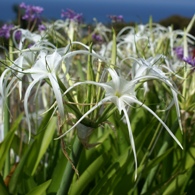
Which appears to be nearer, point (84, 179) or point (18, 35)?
point (84, 179)

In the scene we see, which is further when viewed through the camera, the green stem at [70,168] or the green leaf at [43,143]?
the green leaf at [43,143]

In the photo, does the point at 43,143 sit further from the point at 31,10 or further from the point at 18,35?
the point at 31,10

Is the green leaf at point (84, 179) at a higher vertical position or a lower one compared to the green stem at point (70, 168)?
lower

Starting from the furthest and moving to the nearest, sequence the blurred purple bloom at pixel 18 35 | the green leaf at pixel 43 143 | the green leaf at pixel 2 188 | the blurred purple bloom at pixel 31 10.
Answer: the blurred purple bloom at pixel 31 10 → the blurred purple bloom at pixel 18 35 → the green leaf at pixel 43 143 → the green leaf at pixel 2 188

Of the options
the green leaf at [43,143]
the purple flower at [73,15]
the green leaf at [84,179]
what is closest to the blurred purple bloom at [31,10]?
→ the purple flower at [73,15]

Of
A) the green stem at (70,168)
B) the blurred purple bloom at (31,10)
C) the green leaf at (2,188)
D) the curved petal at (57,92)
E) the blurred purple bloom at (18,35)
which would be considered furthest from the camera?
the blurred purple bloom at (31,10)

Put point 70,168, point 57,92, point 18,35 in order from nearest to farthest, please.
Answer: point 57,92 → point 70,168 → point 18,35

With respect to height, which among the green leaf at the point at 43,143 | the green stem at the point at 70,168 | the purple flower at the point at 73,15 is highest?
the purple flower at the point at 73,15

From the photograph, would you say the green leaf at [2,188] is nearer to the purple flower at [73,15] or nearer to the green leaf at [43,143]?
the green leaf at [43,143]

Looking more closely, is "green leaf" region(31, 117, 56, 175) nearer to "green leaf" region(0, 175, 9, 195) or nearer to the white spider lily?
"green leaf" region(0, 175, 9, 195)

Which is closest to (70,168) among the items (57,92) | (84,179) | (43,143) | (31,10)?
(84,179)

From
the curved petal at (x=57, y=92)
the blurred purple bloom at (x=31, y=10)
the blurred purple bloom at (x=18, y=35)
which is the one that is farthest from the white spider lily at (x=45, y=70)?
the blurred purple bloom at (x=31, y=10)

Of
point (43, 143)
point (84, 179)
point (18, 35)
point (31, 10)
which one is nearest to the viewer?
point (84, 179)
